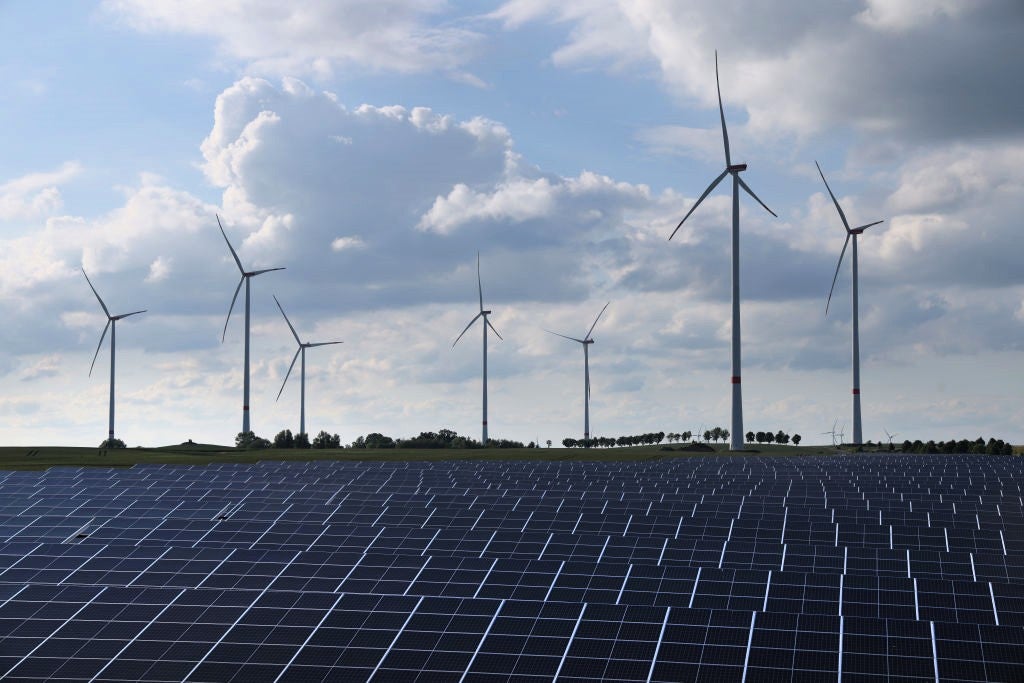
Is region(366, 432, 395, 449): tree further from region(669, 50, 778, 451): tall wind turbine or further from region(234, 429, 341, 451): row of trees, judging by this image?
region(669, 50, 778, 451): tall wind turbine

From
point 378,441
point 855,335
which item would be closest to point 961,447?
point 855,335

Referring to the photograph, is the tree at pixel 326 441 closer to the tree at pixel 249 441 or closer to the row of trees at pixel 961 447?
the tree at pixel 249 441

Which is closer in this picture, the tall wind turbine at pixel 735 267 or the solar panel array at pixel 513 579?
the solar panel array at pixel 513 579

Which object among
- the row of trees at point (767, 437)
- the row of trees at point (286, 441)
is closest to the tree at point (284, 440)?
the row of trees at point (286, 441)

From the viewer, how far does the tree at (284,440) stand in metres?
164

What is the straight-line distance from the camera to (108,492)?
70.6 metres

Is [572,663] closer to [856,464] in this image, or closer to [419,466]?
[419,466]

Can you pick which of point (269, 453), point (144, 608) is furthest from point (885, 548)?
point (269, 453)

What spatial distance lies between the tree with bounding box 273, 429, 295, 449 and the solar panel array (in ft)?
286

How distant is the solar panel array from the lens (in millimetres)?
37469

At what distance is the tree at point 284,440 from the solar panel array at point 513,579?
8707 cm

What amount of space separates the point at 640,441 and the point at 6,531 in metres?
130

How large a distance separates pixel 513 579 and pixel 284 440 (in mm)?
123363

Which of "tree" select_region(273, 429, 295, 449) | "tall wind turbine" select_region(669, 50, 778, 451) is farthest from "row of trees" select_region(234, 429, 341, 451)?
"tall wind turbine" select_region(669, 50, 778, 451)
